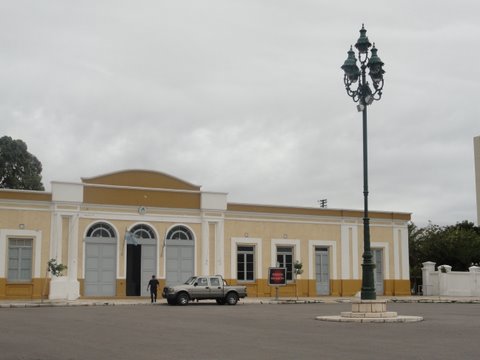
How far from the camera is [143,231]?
4041 cm

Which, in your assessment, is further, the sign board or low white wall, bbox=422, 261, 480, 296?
low white wall, bbox=422, 261, 480, 296

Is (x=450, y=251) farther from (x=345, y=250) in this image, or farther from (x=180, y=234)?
(x=180, y=234)

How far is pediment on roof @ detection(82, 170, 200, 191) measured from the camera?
39812 mm

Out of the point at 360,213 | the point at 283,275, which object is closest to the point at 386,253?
the point at 360,213

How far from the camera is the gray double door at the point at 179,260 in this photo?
40812 millimetres

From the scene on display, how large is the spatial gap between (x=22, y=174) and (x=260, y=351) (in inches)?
2531

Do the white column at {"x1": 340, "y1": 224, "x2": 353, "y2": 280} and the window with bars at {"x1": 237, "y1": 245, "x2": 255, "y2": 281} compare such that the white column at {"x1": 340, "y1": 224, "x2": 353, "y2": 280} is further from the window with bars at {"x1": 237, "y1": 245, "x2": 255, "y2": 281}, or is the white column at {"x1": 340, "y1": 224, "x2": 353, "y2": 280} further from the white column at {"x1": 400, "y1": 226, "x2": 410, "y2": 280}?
the window with bars at {"x1": 237, "y1": 245, "x2": 255, "y2": 281}

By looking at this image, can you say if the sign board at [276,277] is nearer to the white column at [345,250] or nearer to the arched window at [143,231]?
the arched window at [143,231]

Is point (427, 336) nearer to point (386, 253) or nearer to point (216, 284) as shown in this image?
point (216, 284)

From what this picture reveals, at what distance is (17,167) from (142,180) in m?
36.8

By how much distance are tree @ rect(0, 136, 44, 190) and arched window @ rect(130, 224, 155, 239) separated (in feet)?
115

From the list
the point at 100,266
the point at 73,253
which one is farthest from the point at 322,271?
the point at 73,253

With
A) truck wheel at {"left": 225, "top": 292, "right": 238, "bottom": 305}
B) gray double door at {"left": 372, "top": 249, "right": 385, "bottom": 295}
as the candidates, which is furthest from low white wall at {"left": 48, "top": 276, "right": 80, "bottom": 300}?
gray double door at {"left": 372, "top": 249, "right": 385, "bottom": 295}

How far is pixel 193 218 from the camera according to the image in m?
41.8
